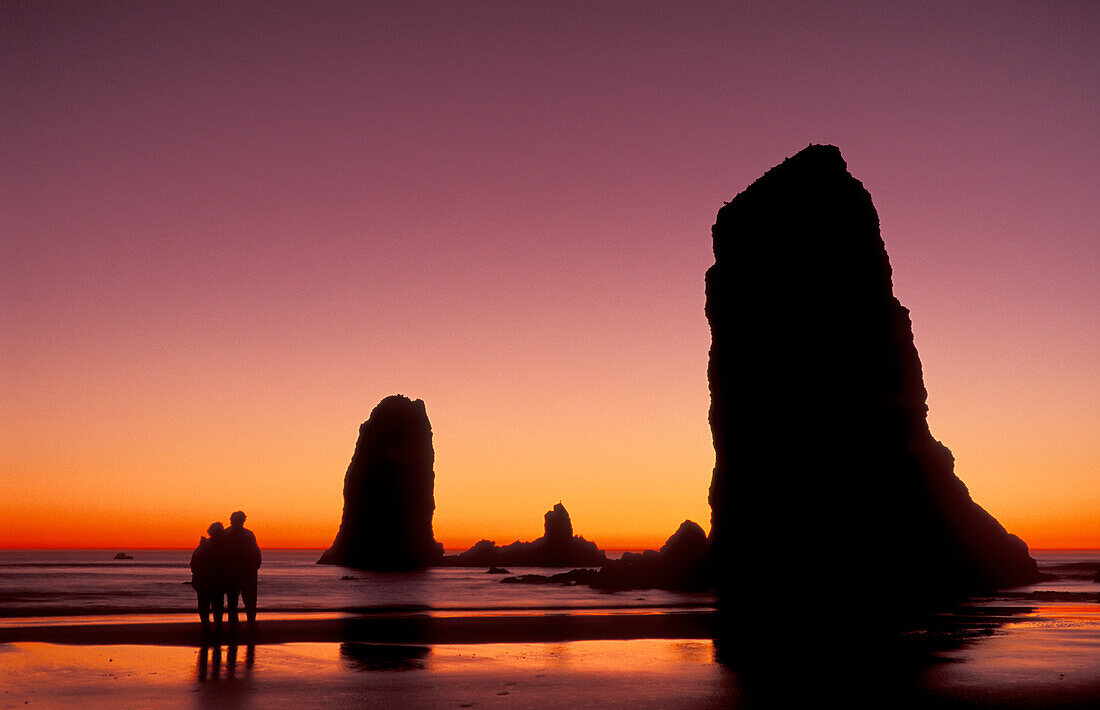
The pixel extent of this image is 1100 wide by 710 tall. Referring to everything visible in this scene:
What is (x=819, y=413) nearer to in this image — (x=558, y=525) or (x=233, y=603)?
(x=233, y=603)

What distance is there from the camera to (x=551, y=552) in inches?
6152

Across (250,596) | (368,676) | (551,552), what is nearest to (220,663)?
(368,676)

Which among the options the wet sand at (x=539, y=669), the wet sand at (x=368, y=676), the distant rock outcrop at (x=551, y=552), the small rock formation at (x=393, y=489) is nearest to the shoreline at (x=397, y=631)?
the wet sand at (x=539, y=669)

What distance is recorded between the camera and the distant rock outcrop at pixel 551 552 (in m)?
155

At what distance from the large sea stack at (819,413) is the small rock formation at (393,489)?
9028 cm

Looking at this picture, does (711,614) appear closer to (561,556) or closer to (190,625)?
(190,625)

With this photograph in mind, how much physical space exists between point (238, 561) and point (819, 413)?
3446 cm

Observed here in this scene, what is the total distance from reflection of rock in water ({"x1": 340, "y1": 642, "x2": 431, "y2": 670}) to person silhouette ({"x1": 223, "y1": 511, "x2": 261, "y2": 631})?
2.38m

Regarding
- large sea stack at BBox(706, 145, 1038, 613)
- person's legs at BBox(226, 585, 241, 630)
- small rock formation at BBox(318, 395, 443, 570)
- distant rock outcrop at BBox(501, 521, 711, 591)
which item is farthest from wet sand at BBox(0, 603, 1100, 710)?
small rock formation at BBox(318, 395, 443, 570)

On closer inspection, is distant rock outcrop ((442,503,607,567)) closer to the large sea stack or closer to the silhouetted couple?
the large sea stack

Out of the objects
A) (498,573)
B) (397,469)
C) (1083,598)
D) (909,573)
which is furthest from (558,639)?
(397,469)

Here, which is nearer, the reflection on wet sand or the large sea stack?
the reflection on wet sand

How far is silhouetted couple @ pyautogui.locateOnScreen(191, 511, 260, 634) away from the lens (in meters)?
18.3

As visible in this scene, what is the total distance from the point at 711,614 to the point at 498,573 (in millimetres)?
78087
